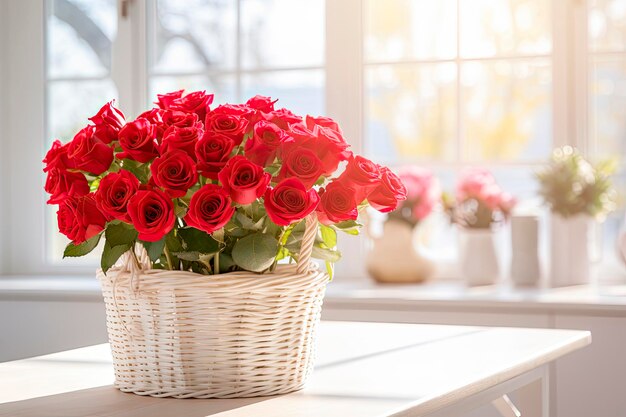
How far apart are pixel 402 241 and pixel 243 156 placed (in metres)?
2.09

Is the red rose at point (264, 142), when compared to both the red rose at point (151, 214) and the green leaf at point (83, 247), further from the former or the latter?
the green leaf at point (83, 247)

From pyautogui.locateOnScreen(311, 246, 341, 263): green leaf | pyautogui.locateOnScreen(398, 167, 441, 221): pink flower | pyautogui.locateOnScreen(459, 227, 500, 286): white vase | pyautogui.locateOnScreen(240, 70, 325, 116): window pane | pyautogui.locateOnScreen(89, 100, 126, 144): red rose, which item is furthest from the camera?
pyautogui.locateOnScreen(240, 70, 325, 116): window pane

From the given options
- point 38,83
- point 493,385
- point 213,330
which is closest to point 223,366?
point 213,330

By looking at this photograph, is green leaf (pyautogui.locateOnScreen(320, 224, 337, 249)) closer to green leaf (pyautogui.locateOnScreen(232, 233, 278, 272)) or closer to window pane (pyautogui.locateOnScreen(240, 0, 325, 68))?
green leaf (pyautogui.locateOnScreen(232, 233, 278, 272))

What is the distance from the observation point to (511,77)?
3.53m

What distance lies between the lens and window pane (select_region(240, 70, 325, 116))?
374cm

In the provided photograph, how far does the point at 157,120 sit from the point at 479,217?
208cm

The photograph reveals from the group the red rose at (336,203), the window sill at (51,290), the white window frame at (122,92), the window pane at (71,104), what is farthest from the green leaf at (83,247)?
the window pane at (71,104)

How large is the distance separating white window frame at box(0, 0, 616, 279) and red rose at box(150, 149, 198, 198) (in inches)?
92.1

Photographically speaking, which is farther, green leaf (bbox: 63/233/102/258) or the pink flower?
the pink flower

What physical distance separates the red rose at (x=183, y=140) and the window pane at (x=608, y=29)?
240 cm

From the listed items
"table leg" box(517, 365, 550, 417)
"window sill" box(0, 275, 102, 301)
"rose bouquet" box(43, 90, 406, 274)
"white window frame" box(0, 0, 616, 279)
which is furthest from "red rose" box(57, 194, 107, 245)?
"white window frame" box(0, 0, 616, 279)

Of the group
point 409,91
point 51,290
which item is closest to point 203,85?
point 409,91

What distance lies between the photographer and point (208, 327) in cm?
136
